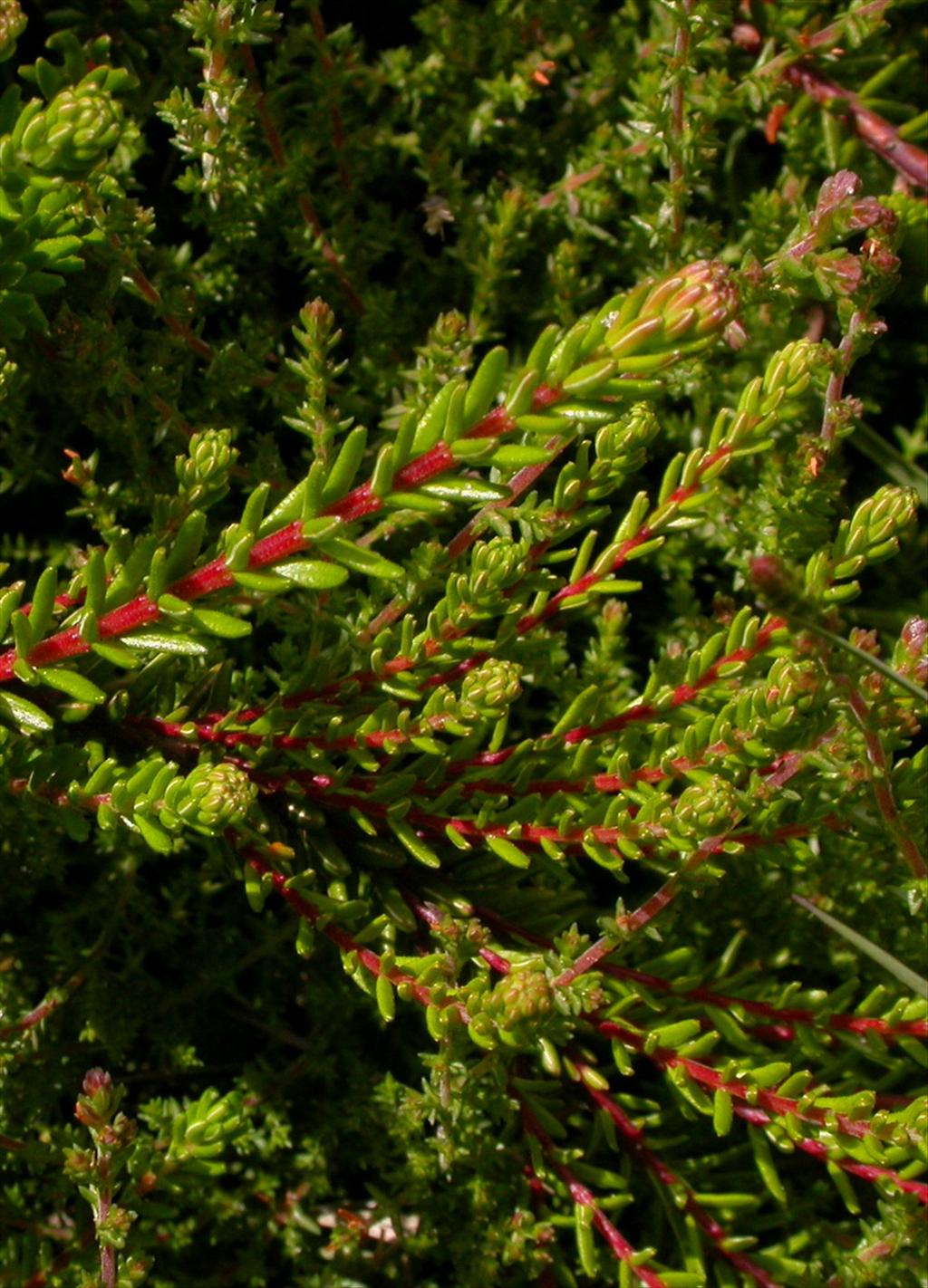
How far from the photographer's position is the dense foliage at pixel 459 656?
5.41 ft

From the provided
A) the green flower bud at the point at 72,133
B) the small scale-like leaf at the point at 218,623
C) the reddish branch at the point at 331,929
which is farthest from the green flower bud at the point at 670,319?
the reddish branch at the point at 331,929

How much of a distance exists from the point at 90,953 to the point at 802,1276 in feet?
4.21

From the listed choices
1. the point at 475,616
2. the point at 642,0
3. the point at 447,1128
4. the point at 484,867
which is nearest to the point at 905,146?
the point at 642,0

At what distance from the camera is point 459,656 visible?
1.81 m

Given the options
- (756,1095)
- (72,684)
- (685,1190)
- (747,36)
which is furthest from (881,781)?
(747,36)

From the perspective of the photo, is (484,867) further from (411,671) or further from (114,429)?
(114,429)

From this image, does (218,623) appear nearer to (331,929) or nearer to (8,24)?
(331,929)

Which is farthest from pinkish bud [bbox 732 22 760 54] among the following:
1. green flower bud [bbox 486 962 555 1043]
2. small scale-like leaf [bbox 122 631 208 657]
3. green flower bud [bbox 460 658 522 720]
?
green flower bud [bbox 486 962 555 1043]

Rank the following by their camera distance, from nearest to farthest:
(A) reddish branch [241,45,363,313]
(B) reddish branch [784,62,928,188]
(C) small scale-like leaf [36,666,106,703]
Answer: (C) small scale-like leaf [36,666,106,703], (A) reddish branch [241,45,363,313], (B) reddish branch [784,62,928,188]

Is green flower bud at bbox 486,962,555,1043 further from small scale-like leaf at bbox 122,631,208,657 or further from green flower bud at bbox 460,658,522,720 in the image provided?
small scale-like leaf at bbox 122,631,208,657

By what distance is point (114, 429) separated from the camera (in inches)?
85.3

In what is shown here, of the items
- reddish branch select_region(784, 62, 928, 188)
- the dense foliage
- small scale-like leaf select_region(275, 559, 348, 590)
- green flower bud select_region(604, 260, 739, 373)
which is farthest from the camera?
reddish branch select_region(784, 62, 928, 188)

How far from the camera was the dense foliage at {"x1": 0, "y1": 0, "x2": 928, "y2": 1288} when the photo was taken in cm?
165

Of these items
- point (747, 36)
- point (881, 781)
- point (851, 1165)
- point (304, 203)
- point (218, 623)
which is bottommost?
point (851, 1165)
